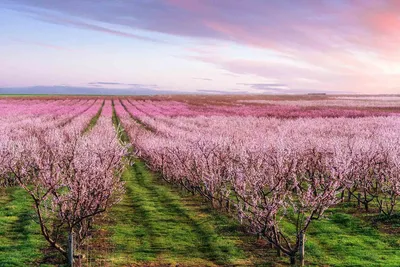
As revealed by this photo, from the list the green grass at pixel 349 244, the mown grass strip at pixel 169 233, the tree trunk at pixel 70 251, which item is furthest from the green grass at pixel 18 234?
the green grass at pixel 349 244

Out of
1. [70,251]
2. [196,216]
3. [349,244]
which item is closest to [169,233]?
[196,216]

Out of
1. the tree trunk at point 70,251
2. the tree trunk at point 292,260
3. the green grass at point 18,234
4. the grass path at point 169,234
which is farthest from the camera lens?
the grass path at point 169,234

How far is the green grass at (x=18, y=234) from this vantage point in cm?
1057

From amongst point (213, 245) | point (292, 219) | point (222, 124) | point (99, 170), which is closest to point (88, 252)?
point (99, 170)


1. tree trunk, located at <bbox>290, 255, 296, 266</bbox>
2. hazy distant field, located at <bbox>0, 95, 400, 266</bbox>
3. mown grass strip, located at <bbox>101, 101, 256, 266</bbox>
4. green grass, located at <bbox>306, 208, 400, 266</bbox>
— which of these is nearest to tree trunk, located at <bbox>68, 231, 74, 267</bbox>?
hazy distant field, located at <bbox>0, 95, 400, 266</bbox>

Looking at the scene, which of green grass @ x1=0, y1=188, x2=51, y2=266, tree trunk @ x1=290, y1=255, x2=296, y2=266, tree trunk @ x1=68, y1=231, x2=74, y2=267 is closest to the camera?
tree trunk @ x1=68, y1=231, x2=74, y2=267

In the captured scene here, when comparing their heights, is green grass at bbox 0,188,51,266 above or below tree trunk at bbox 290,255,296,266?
below

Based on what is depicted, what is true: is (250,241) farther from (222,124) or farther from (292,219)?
(222,124)

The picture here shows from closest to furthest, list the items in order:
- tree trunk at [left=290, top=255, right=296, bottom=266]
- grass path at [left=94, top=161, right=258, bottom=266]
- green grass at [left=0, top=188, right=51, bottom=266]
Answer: tree trunk at [left=290, top=255, right=296, bottom=266] → green grass at [left=0, top=188, right=51, bottom=266] → grass path at [left=94, top=161, right=258, bottom=266]

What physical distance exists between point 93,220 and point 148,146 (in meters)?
11.2

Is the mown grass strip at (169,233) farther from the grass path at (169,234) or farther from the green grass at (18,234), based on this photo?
the green grass at (18,234)

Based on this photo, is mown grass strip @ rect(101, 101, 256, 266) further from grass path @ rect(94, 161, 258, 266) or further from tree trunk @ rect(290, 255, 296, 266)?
tree trunk @ rect(290, 255, 296, 266)

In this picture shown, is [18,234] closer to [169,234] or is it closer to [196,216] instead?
[169,234]

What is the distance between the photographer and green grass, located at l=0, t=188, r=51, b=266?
1057 cm
